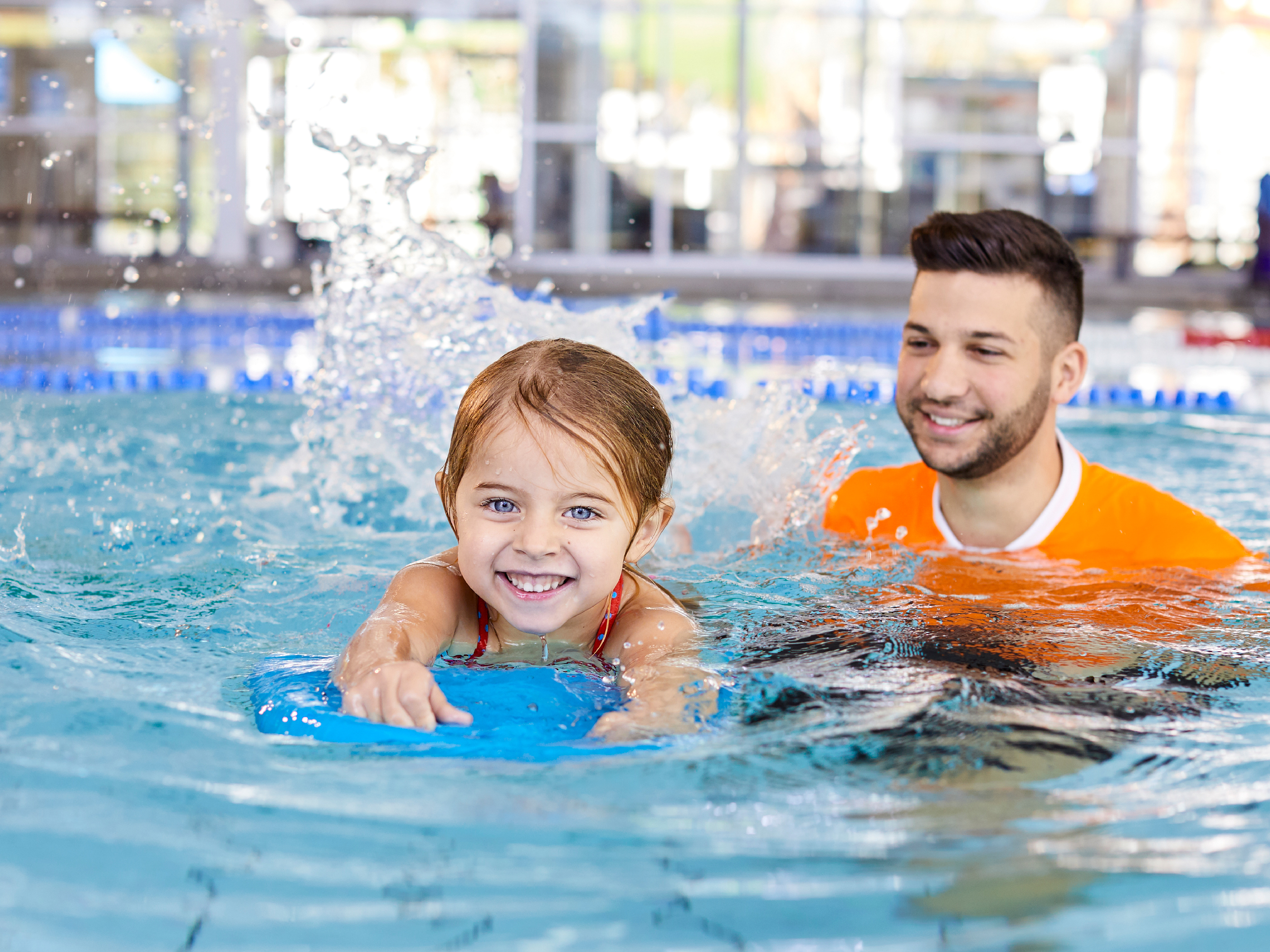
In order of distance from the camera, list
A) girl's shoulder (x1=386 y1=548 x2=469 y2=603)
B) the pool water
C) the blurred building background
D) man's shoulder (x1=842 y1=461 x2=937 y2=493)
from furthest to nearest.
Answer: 1. the blurred building background
2. man's shoulder (x1=842 y1=461 x2=937 y2=493)
3. girl's shoulder (x1=386 y1=548 x2=469 y2=603)
4. the pool water

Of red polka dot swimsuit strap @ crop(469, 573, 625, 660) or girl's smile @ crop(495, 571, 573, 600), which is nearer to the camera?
girl's smile @ crop(495, 571, 573, 600)

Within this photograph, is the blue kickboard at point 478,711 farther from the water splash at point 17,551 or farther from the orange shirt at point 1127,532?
the orange shirt at point 1127,532

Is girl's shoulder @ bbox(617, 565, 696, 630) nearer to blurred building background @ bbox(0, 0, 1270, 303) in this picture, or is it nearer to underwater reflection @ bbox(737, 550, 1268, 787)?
underwater reflection @ bbox(737, 550, 1268, 787)

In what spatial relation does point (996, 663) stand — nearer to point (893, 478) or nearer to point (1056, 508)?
point (1056, 508)

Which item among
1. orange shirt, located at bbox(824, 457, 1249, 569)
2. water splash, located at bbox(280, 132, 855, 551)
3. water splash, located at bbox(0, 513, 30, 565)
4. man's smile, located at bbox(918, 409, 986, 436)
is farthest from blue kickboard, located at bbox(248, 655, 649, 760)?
water splash, located at bbox(280, 132, 855, 551)

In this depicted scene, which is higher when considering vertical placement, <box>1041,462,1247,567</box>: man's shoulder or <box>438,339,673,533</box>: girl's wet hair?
<box>438,339,673,533</box>: girl's wet hair

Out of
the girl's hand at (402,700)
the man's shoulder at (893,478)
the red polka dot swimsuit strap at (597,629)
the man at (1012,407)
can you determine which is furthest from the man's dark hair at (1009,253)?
the girl's hand at (402,700)

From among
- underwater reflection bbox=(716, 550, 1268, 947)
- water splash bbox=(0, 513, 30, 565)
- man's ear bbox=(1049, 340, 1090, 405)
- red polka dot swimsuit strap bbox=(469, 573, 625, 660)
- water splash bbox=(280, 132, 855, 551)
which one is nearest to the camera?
underwater reflection bbox=(716, 550, 1268, 947)

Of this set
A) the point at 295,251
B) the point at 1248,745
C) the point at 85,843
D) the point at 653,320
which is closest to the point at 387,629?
the point at 85,843

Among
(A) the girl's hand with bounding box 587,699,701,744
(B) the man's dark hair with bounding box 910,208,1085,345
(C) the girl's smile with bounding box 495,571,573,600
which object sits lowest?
(A) the girl's hand with bounding box 587,699,701,744

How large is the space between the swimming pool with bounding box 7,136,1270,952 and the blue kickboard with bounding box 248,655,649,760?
28 mm

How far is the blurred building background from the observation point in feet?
47.9

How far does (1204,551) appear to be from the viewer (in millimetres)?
3021

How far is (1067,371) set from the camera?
305 centimetres
